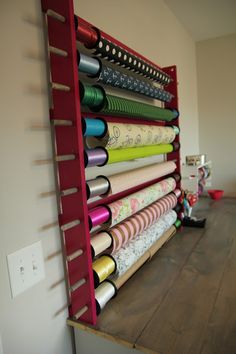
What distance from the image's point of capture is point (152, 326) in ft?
2.55

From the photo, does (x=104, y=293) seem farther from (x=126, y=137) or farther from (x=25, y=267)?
(x=126, y=137)

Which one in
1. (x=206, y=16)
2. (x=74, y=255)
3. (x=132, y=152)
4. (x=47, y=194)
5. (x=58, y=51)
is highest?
(x=206, y=16)

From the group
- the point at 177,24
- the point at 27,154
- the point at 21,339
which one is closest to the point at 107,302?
the point at 21,339

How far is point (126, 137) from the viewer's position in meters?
0.95

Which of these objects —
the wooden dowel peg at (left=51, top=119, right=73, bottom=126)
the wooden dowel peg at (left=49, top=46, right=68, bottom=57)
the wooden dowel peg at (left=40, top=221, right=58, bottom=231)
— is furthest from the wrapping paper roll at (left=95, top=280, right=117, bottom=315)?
the wooden dowel peg at (left=49, top=46, right=68, bottom=57)

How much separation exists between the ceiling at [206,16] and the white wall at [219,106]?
14 centimetres

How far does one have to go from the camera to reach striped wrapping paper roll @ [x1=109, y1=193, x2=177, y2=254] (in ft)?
3.10

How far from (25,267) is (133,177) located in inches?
20.5

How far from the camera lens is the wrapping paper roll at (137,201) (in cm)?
94

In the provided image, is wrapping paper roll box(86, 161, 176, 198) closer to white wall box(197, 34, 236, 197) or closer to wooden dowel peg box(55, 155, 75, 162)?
wooden dowel peg box(55, 155, 75, 162)

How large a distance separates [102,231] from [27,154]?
387 mm

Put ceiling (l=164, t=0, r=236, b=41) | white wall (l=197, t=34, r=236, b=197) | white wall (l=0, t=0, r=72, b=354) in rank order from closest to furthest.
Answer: white wall (l=0, t=0, r=72, b=354) → ceiling (l=164, t=0, r=236, b=41) → white wall (l=197, t=34, r=236, b=197)

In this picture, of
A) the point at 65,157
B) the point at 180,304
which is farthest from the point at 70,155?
the point at 180,304

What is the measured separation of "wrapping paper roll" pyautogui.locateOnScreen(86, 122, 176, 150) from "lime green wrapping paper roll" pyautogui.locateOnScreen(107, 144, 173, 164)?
0.8 inches
